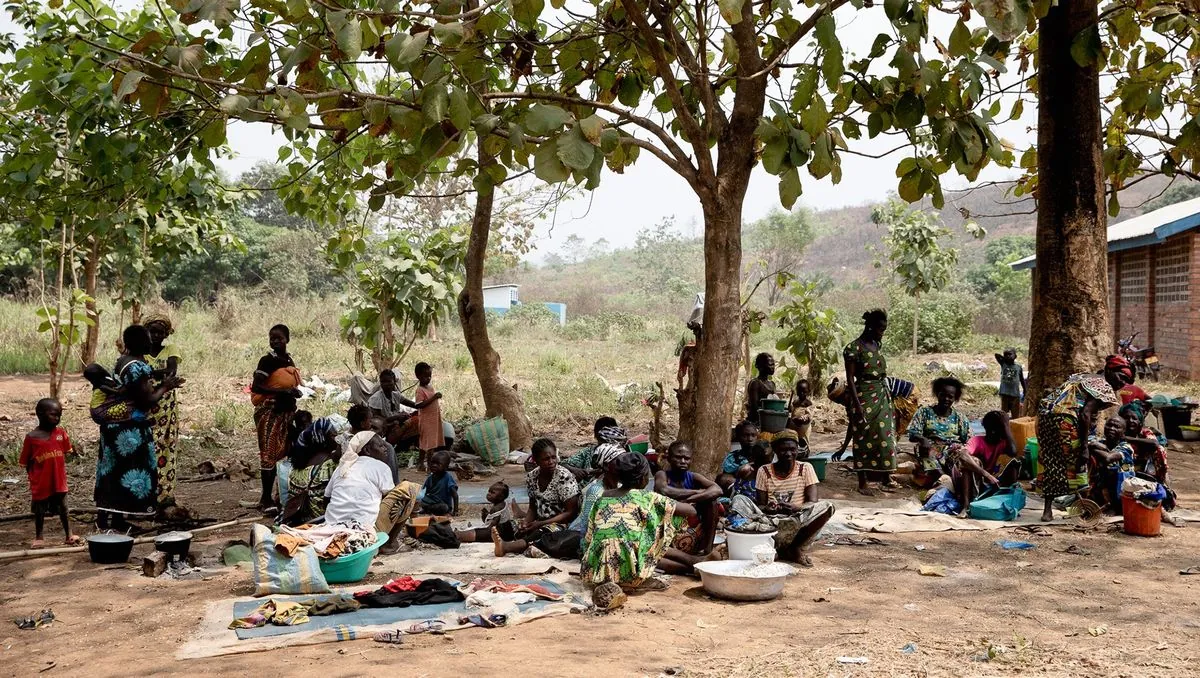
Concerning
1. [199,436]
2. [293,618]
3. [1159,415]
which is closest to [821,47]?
[293,618]

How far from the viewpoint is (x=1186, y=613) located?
5.04 m

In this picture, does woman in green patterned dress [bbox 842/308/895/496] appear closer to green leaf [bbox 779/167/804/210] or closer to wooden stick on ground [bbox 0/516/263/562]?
green leaf [bbox 779/167/804/210]

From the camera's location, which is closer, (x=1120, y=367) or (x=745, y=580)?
(x=745, y=580)

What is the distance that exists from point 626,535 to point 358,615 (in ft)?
4.63

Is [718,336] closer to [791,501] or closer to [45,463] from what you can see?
[791,501]

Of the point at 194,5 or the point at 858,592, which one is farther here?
the point at 858,592

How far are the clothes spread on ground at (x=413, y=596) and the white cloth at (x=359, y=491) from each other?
0.68 m

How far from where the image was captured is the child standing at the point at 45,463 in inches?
253

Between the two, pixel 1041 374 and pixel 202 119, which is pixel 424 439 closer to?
pixel 202 119

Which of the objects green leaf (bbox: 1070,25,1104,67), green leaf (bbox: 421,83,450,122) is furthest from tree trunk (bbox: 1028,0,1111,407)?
green leaf (bbox: 421,83,450,122)

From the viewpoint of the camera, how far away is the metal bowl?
17.7ft

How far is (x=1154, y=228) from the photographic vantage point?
16.2 meters

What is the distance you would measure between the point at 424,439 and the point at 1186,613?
656 centimetres

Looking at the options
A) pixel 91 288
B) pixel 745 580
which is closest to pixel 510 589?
pixel 745 580
